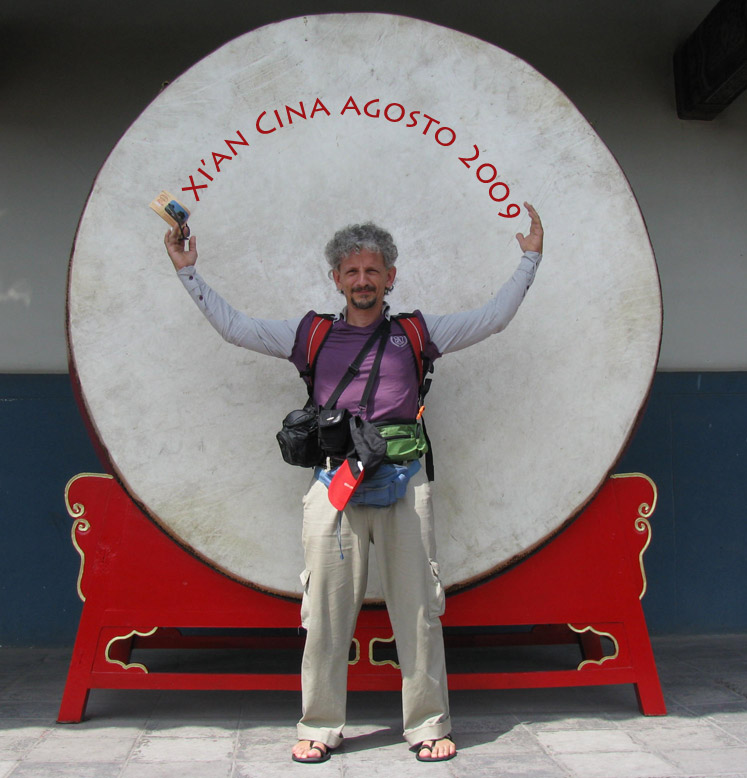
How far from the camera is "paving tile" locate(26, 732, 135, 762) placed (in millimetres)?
2246

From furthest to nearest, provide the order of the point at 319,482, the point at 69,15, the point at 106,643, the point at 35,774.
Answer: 1. the point at 69,15
2. the point at 106,643
3. the point at 319,482
4. the point at 35,774

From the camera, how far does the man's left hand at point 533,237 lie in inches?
93.2

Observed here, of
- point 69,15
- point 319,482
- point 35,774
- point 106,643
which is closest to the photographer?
point 35,774

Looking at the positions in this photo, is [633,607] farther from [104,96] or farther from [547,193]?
[104,96]

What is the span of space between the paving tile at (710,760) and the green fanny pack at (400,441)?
0.98 m

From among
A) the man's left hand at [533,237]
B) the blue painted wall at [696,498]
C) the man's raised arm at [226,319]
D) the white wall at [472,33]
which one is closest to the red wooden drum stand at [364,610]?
the man's raised arm at [226,319]

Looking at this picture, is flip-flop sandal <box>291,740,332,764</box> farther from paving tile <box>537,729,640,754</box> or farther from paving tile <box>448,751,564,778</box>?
paving tile <box>537,729,640,754</box>

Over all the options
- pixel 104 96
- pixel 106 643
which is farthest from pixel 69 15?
pixel 106 643

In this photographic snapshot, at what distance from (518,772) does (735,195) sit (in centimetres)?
260

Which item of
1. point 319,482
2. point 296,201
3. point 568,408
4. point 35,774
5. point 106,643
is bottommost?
point 35,774

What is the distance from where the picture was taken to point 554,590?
99.9 inches

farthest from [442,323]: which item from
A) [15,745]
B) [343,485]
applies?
[15,745]

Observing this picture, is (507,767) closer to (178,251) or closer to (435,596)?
(435,596)

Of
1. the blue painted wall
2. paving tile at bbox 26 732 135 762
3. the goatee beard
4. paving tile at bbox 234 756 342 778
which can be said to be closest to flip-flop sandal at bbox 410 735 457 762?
paving tile at bbox 234 756 342 778
